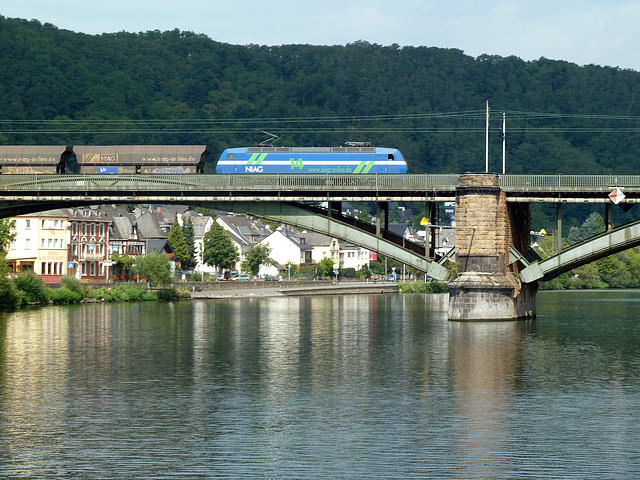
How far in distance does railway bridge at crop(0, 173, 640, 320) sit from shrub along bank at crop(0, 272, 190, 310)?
12194 millimetres

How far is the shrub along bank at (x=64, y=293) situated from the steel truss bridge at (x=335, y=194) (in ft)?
42.8

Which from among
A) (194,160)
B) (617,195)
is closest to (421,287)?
(194,160)

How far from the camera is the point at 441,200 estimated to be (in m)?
71.9

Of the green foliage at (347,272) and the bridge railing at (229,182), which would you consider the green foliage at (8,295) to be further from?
the green foliage at (347,272)

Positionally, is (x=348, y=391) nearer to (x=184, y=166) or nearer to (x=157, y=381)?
(x=157, y=381)

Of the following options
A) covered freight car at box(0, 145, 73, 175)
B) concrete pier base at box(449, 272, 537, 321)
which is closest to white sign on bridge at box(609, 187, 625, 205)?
concrete pier base at box(449, 272, 537, 321)

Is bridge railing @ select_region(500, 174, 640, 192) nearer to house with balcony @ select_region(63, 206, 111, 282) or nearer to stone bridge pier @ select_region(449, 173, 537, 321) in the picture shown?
stone bridge pier @ select_region(449, 173, 537, 321)

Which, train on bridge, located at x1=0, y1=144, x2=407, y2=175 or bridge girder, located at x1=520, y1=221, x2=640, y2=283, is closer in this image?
bridge girder, located at x1=520, y1=221, x2=640, y2=283

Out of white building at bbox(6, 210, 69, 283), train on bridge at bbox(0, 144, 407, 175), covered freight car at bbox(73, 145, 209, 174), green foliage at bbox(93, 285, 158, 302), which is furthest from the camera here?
white building at bbox(6, 210, 69, 283)

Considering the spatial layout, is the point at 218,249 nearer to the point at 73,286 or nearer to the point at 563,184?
the point at 73,286

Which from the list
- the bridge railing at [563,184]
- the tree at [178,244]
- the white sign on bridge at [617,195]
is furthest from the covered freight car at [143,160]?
the tree at [178,244]

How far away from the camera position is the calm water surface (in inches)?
1061

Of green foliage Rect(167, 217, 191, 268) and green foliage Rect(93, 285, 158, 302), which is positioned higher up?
green foliage Rect(167, 217, 191, 268)

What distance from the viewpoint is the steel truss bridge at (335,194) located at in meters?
69.2
